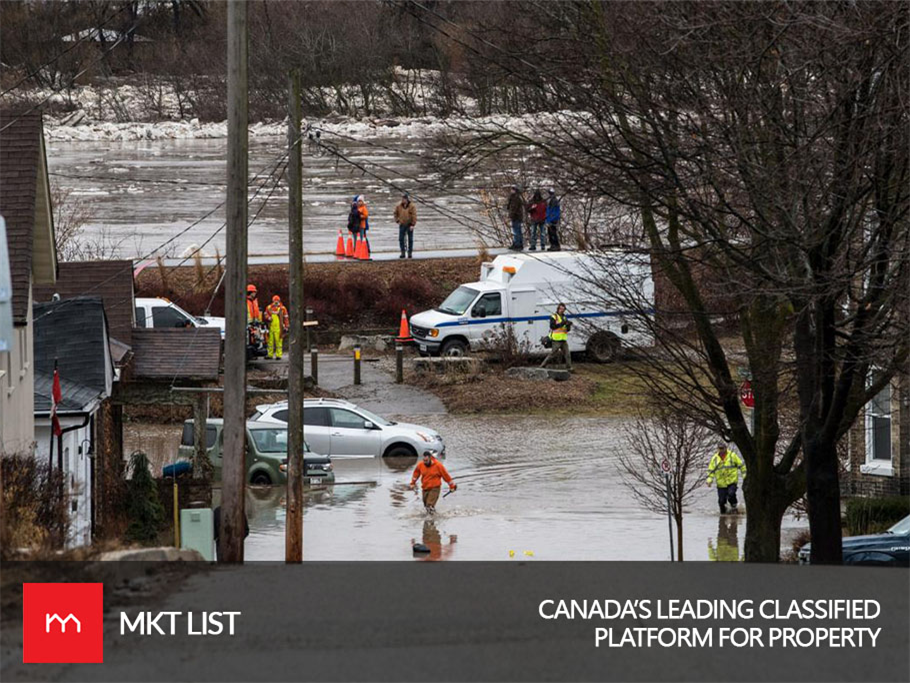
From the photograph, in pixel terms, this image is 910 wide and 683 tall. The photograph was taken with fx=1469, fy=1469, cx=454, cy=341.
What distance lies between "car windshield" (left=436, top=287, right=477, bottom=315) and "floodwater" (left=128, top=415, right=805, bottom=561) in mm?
5853

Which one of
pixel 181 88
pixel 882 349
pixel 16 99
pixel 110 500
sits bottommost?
pixel 110 500

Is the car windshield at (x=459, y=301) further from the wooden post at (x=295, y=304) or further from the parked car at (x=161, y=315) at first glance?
the wooden post at (x=295, y=304)

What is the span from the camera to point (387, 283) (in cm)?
4134

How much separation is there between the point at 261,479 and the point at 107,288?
5225mm

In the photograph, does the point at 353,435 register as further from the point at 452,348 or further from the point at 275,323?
the point at 452,348

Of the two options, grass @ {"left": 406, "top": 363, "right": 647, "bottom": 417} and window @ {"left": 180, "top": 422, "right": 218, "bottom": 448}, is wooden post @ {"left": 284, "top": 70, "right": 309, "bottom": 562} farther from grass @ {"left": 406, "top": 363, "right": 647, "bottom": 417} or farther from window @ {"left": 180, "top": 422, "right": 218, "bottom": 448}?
grass @ {"left": 406, "top": 363, "right": 647, "bottom": 417}

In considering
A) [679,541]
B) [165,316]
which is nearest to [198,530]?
[679,541]

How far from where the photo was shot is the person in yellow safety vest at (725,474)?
24.3 meters

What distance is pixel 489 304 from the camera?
3662 centimetres

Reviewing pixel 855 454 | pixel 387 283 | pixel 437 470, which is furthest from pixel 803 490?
pixel 387 283

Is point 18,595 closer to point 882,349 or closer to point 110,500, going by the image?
point 882,349

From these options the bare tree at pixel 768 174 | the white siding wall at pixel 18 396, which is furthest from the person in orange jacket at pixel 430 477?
the white siding wall at pixel 18 396

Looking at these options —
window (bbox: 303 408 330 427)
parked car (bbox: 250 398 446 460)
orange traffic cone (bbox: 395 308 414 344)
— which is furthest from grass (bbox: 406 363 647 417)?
window (bbox: 303 408 330 427)

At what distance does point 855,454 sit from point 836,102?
1351 centimetres
